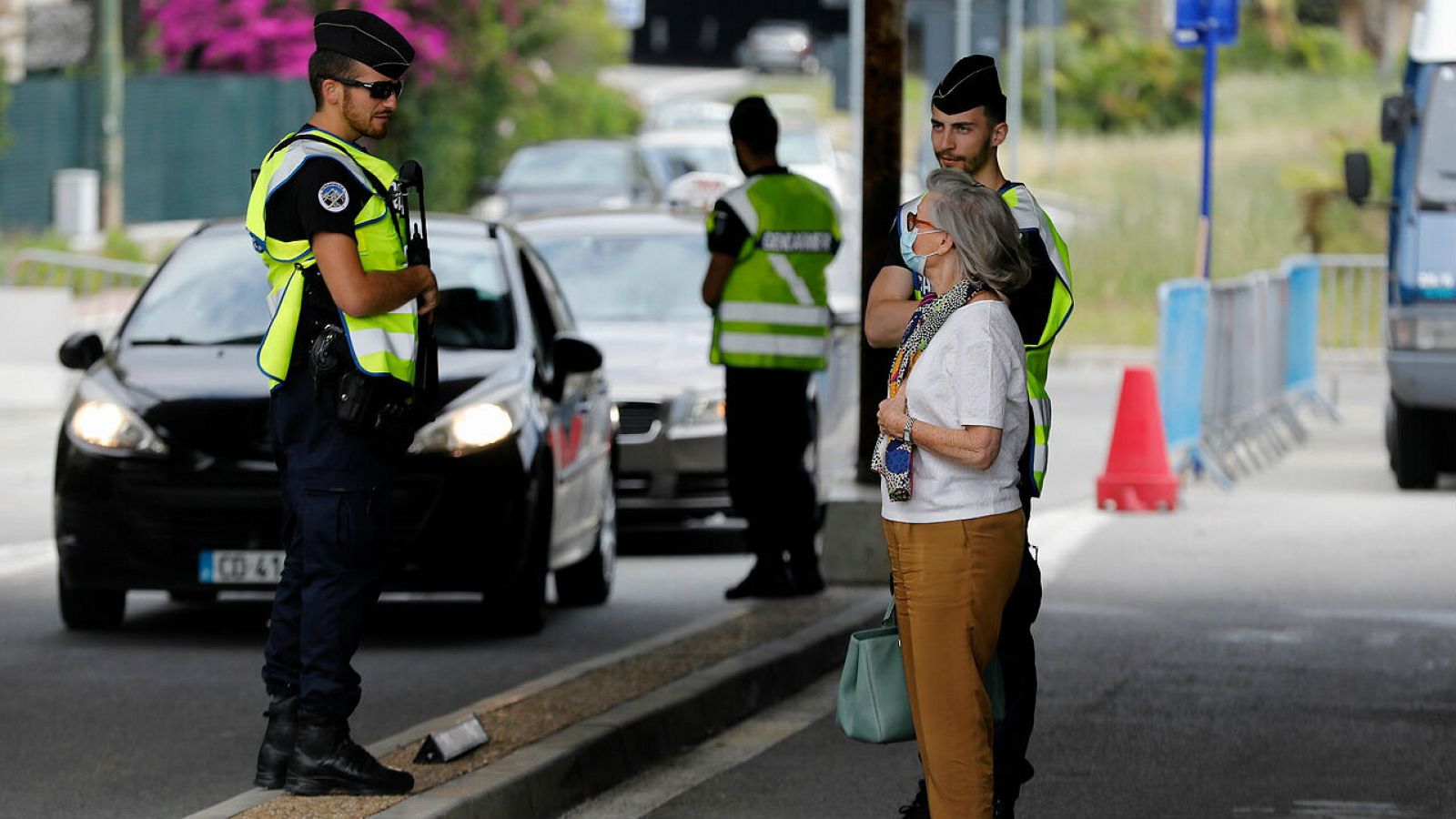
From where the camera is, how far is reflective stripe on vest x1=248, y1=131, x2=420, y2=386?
6669 millimetres

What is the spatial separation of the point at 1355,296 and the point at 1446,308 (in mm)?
12986

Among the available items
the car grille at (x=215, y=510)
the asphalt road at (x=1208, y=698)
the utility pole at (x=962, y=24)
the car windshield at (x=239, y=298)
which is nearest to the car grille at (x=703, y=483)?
the asphalt road at (x=1208, y=698)

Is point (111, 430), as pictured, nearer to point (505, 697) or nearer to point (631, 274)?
point (505, 697)

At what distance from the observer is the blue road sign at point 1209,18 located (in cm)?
1691

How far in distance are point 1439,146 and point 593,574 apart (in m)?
6.79

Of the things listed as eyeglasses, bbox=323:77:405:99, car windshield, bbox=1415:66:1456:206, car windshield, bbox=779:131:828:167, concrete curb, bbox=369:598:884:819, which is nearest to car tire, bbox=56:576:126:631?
concrete curb, bbox=369:598:884:819

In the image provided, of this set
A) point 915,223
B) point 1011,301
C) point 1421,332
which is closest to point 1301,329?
point 1421,332

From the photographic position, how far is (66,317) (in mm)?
22391

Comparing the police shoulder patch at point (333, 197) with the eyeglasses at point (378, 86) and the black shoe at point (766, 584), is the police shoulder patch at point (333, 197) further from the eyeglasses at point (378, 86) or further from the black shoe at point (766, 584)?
the black shoe at point (766, 584)

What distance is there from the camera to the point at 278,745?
270 inches

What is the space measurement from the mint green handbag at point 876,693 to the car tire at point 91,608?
4.84m

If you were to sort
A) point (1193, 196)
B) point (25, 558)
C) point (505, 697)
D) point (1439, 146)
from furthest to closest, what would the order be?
point (1193, 196) → point (1439, 146) → point (25, 558) → point (505, 697)

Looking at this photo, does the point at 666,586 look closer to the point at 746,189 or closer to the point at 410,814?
the point at 746,189

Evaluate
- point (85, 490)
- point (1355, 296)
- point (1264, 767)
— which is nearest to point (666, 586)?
point (85, 490)
